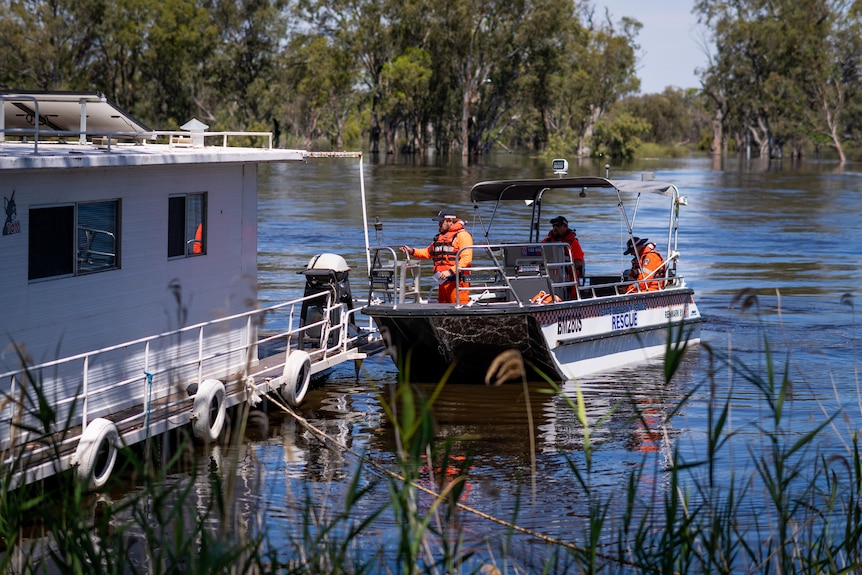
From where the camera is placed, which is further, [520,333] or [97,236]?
[520,333]

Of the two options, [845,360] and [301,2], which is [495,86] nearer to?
[301,2]

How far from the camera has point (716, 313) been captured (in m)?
19.8

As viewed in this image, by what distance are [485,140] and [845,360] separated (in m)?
69.4

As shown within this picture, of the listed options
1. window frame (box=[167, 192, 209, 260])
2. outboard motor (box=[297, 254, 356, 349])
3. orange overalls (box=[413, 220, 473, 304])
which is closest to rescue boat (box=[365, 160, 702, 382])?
orange overalls (box=[413, 220, 473, 304])

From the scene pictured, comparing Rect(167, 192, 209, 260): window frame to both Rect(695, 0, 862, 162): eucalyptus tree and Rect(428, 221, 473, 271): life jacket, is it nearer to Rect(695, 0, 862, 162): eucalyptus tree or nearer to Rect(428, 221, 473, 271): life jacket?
Rect(428, 221, 473, 271): life jacket

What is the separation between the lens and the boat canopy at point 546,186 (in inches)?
560

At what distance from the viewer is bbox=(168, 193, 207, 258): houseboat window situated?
11.4m

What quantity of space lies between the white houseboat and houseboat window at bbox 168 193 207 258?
0.01 m

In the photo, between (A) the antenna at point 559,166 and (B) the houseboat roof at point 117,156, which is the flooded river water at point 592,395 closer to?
(A) the antenna at point 559,166

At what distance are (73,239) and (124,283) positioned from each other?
80 centimetres

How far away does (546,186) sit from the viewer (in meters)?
14.9

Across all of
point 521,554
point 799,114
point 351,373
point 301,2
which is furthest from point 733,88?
point 521,554

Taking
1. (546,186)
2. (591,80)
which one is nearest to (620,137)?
(591,80)

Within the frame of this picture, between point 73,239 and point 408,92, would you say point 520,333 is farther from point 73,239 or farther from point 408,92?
point 408,92
